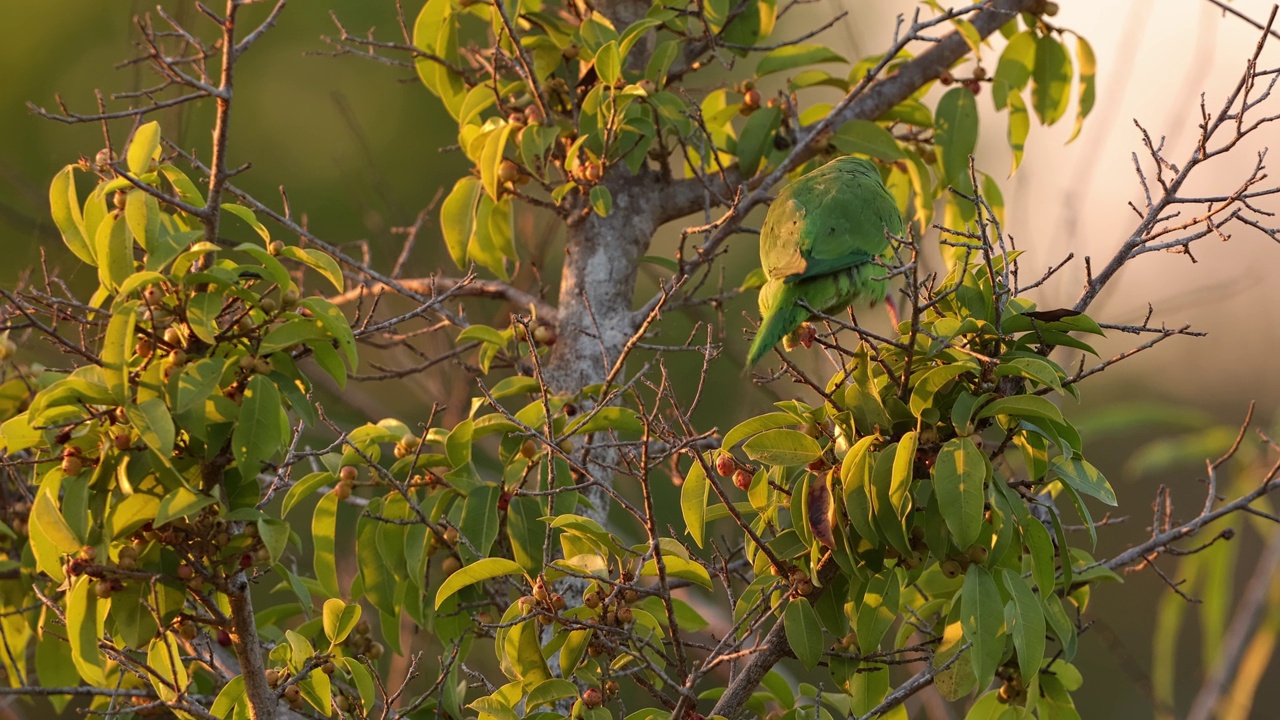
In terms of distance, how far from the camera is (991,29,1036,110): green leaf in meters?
3.38

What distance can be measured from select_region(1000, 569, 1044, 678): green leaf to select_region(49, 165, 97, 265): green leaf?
170 centimetres

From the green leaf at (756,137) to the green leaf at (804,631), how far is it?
1.63m

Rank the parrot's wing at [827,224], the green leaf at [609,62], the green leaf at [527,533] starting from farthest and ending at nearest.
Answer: the parrot's wing at [827,224], the green leaf at [609,62], the green leaf at [527,533]

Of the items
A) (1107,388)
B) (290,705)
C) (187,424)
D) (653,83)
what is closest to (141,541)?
(187,424)

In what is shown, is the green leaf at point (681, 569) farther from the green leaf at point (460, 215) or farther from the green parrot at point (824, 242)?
the green leaf at point (460, 215)

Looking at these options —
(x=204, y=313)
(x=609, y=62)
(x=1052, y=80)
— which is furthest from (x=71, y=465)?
(x=1052, y=80)

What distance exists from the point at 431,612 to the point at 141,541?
2.18ft

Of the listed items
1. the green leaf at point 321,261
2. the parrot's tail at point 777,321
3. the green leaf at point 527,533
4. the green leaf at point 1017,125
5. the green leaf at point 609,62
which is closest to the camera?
the green leaf at point 321,261

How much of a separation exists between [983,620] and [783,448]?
1.43ft

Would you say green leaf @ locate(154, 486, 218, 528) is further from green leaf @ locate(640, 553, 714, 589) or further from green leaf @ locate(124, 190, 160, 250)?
green leaf @ locate(640, 553, 714, 589)

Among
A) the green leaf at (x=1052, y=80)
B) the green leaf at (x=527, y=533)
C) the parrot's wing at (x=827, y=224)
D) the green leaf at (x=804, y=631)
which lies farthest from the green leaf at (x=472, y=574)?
the green leaf at (x=1052, y=80)

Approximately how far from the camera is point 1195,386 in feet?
33.4

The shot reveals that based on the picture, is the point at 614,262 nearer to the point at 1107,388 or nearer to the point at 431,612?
the point at 431,612

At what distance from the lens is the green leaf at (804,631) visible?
2.01 meters
